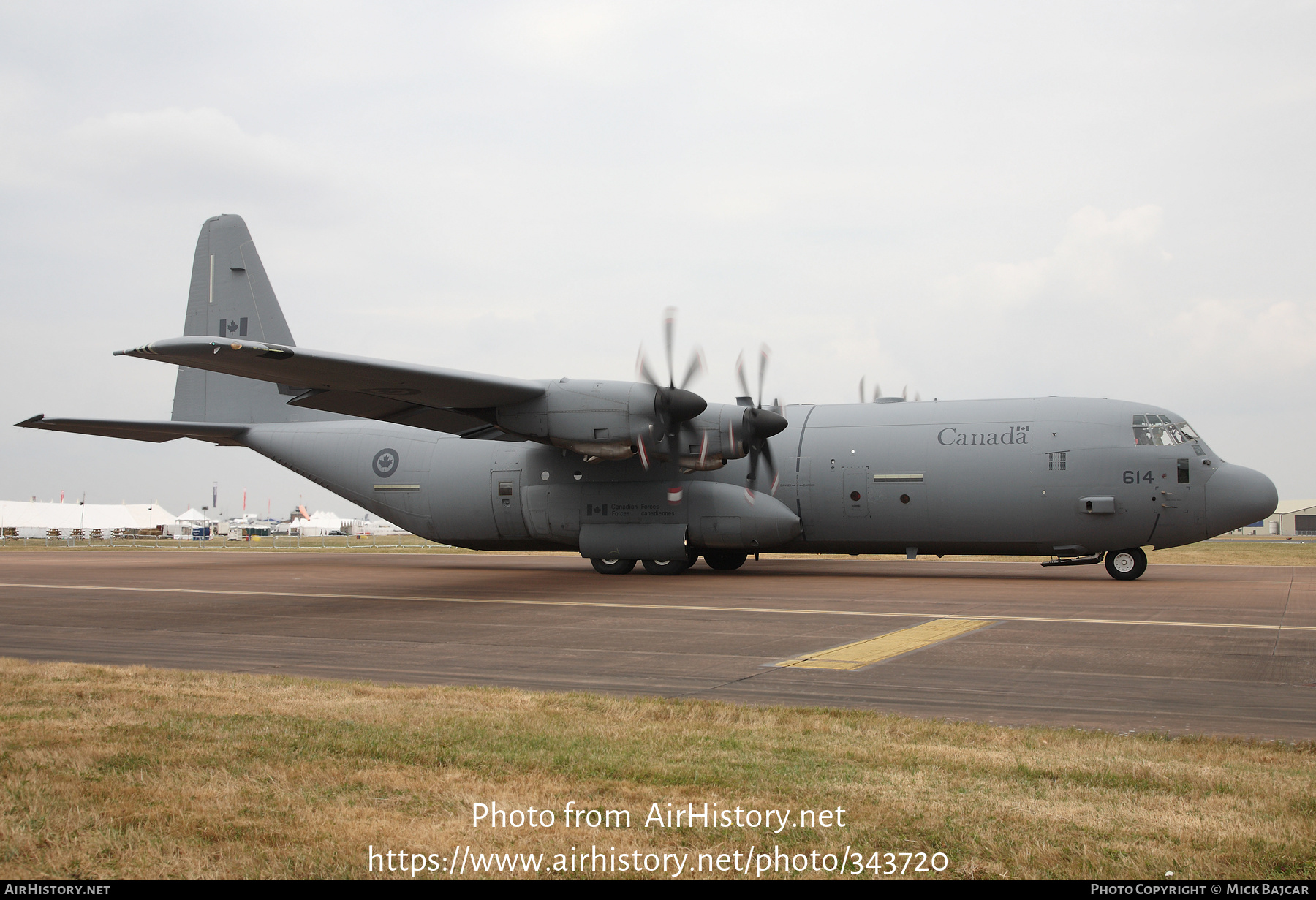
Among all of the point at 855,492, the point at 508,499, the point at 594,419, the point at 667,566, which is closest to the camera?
the point at 594,419

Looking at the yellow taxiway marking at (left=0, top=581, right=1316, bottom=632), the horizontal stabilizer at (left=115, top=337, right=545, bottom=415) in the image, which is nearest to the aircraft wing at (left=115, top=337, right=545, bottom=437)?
the horizontal stabilizer at (left=115, top=337, right=545, bottom=415)

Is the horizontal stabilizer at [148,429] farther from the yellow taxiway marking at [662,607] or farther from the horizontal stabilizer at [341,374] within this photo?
the horizontal stabilizer at [341,374]

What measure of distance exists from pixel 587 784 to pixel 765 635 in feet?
23.9

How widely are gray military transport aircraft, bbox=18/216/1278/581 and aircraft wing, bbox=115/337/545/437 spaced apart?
6 cm

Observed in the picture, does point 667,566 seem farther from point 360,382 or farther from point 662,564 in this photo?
point 360,382

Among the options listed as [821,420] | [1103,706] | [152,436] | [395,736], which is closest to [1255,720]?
[1103,706]

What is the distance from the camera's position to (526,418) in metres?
19.3

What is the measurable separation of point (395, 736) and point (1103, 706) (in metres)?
5.77

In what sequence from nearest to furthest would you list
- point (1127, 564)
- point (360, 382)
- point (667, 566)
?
point (360, 382) < point (1127, 564) < point (667, 566)

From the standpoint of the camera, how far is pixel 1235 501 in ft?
64.8

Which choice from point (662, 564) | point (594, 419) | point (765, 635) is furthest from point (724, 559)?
point (765, 635)

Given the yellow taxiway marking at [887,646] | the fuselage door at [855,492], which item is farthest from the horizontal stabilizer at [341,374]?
the yellow taxiway marking at [887,646]

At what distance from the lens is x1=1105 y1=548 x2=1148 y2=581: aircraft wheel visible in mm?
20788

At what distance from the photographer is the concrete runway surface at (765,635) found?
835 cm
